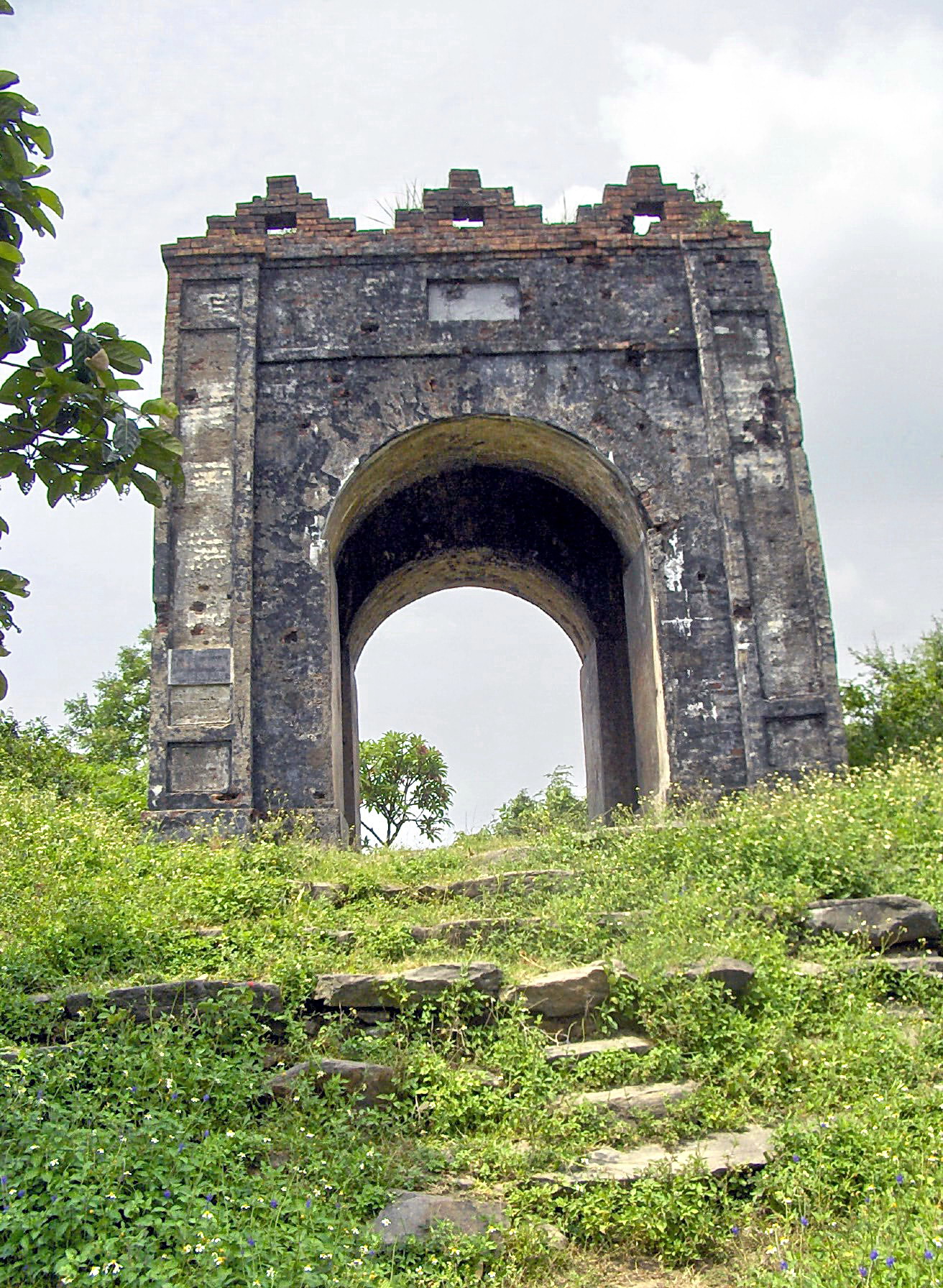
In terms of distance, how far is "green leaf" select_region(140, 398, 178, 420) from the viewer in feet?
15.3

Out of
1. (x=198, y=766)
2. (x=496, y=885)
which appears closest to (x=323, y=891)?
(x=496, y=885)

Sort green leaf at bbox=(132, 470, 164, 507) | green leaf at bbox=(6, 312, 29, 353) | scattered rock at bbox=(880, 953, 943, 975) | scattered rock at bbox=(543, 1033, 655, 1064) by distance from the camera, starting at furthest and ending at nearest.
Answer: scattered rock at bbox=(880, 953, 943, 975) < scattered rock at bbox=(543, 1033, 655, 1064) < green leaf at bbox=(132, 470, 164, 507) < green leaf at bbox=(6, 312, 29, 353)

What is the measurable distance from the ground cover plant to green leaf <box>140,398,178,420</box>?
114 inches

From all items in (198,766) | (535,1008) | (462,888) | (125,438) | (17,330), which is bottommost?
(535,1008)

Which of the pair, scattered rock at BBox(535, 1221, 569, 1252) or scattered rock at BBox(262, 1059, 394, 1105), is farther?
scattered rock at BBox(262, 1059, 394, 1105)

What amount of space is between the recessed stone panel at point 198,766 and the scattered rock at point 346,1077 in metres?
5.44

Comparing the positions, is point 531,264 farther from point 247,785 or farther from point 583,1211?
point 583,1211

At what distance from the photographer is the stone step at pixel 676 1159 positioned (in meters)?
5.07

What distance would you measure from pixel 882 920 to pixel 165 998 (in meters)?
4.12

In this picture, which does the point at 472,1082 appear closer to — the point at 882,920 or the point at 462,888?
the point at 462,888

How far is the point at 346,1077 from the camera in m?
5.61

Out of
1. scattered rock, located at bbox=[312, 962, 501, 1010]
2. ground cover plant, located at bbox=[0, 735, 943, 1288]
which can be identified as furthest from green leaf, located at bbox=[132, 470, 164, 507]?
scattered rock, located at bbox=[312, 962, 501, 1010]

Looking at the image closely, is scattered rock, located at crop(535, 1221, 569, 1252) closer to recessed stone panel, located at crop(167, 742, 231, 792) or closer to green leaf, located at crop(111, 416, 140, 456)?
green leaf, located at crop(111, 416, 140, 456)

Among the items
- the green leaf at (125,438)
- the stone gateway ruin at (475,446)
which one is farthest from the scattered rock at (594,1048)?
the stone gateway ruin at (475,446)
